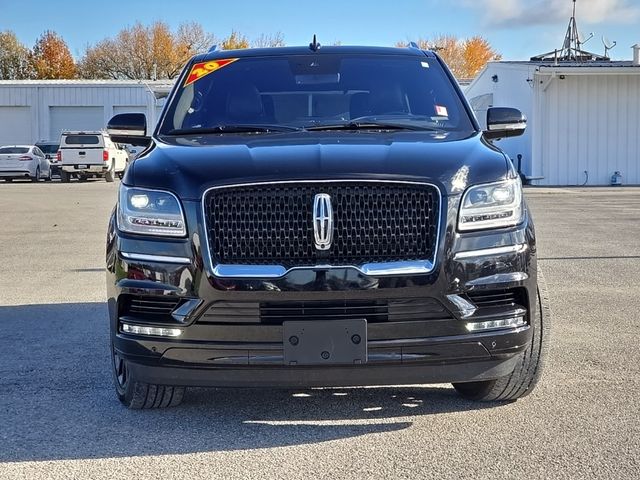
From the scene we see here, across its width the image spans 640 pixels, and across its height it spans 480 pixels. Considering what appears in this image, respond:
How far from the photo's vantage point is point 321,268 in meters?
3.83

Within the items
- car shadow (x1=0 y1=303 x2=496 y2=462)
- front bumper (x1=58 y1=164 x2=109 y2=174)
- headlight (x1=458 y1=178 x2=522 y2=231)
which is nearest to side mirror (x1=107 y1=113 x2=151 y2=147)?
car shadow (x1=0 y1=303 x2=496 y2=462)

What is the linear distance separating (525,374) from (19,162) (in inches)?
1285

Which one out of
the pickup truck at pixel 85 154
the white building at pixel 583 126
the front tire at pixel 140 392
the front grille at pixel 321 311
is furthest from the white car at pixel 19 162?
the front grille at pixel 321 311

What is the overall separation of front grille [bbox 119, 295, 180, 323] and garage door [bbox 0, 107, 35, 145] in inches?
1918

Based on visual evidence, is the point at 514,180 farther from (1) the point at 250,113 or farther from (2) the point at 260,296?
(1) the point at 250,113

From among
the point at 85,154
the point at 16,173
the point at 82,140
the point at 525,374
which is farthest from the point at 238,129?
the point at 16,173

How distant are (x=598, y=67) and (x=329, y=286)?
27.9m

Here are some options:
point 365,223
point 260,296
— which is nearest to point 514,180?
point 365,223

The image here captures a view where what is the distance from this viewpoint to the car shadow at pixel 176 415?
4.11 metres

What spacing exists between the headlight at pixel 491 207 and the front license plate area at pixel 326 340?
646 millimetres

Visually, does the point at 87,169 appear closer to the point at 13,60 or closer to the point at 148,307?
the point at 148,307

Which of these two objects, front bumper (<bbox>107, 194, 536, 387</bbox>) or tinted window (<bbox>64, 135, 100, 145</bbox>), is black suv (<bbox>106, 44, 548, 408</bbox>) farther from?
tinted window (<bbox>64, 135, 100, 145</bbox>)

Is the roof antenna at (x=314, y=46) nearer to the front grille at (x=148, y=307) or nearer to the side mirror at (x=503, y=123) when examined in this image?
the side mirror at (x=503, y=123)

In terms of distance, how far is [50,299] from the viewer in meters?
8.21
